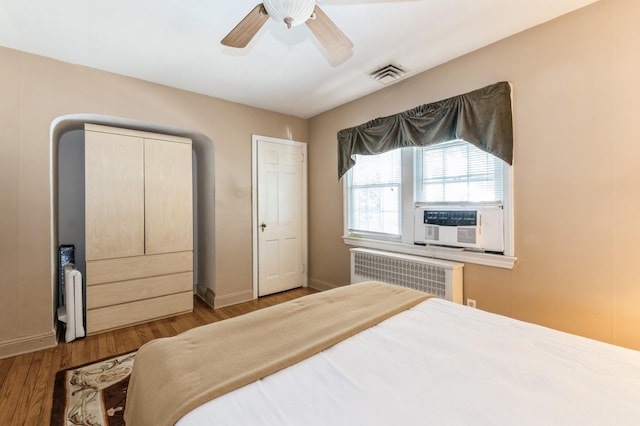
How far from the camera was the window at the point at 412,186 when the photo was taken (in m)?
2.43

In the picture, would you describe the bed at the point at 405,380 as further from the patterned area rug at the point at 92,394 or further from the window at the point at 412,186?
the window at the point at 412,186

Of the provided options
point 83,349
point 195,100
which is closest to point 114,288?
point 83,349

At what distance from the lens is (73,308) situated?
2.68 meters

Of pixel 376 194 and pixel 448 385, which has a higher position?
pixel 376 194

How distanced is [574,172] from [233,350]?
2444 mm

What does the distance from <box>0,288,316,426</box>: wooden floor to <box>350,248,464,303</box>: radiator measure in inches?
55.0

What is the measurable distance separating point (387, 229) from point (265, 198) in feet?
5.54

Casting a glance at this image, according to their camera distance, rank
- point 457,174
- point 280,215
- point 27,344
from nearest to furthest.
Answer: point 27,344 → point 457,174 → point 280,215

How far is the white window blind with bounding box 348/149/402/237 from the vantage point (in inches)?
128

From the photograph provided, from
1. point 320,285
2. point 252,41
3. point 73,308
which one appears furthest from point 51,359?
point 252,41

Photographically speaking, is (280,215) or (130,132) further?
(280,215)

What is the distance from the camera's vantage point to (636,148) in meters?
1.77

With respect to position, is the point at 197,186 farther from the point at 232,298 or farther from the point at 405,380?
the point at 405,380

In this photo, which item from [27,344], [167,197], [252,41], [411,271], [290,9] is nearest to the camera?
[290,9]
